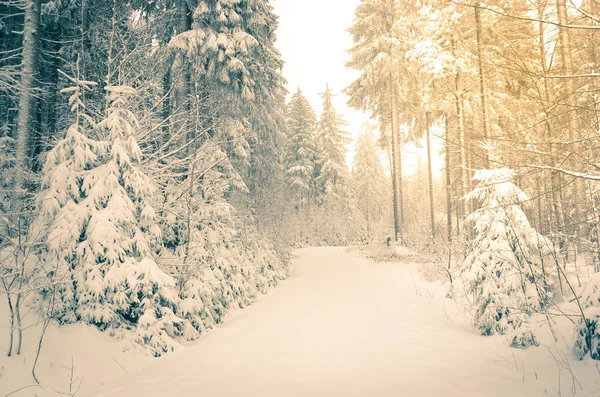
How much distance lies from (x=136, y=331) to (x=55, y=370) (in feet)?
3.96

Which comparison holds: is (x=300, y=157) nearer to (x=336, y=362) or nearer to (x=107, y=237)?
(x=107, y=237)

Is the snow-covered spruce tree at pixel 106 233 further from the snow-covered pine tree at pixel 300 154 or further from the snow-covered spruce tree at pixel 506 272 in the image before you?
the snow-covered pine tree at pixel 300 154

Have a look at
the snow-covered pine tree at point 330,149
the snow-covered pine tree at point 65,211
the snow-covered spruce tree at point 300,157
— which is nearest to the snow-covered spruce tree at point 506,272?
the snow-covered pine tree at point 65,211

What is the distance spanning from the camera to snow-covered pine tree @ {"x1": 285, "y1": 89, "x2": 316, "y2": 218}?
32781 millimetres

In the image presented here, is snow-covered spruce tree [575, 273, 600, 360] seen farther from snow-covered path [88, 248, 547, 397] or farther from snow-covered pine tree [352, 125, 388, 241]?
snow-covered pine tree [352, 125, 388, 241]

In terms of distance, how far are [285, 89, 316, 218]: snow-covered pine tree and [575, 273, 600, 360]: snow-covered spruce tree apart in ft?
92.4

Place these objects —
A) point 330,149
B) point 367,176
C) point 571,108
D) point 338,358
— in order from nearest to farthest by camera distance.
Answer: point 338,358, point 571,108, point 330,149, point 367,176

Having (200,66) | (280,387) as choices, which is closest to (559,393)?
(280,387)

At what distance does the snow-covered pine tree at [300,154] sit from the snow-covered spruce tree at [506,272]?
86.1 feet

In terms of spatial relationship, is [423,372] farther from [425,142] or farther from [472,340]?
[425,142]

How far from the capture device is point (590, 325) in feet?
12.6

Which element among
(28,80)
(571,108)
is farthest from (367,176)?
(28,80)

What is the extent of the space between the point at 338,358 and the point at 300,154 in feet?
97.2

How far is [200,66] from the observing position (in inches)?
417
